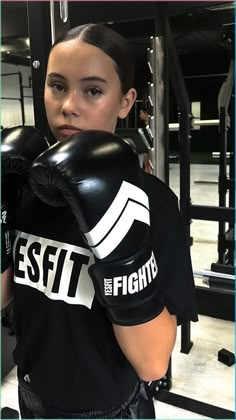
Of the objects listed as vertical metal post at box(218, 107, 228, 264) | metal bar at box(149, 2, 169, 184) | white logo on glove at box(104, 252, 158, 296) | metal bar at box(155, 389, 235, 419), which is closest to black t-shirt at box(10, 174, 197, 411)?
white logo on glove at box(104, 252, 158, 296)

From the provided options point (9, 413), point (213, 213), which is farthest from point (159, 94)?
point (9, 413)

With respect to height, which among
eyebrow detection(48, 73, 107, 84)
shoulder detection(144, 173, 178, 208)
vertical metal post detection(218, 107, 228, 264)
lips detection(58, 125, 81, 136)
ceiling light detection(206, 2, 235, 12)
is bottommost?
vertical metal post detection(218, 107, 228, 264)

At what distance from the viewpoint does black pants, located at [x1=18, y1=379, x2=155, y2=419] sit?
30.5 inches

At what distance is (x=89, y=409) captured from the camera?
0.77 metres

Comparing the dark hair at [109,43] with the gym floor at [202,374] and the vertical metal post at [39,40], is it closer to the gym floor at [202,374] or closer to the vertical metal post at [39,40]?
the vertical metal post at [39,40]

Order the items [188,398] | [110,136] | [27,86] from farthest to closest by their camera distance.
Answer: [27,86] < [188,398] < [110,136]

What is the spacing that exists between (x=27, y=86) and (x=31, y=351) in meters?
10.3

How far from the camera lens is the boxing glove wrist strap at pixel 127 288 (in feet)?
2.05

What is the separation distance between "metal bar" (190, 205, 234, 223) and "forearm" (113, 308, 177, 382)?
1.21 m

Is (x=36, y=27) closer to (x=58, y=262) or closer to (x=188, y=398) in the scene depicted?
(x=58, y=262)

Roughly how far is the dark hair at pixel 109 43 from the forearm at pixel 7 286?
0.44 m

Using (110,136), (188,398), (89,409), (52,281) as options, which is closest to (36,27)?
(110,136)

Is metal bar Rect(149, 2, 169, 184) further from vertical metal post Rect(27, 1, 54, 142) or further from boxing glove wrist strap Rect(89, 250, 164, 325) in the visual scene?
boxing glove wrist strap Rect(89, 250, 164, 325)

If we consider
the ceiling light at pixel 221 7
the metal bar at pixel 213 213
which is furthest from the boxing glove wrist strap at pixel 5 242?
the ceiling light at pixel 221 7
